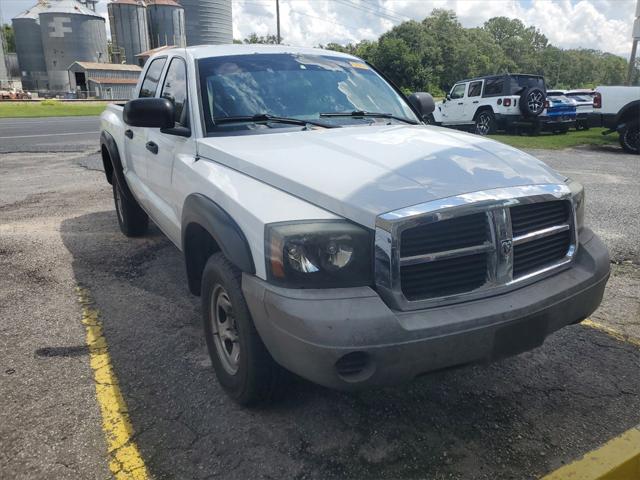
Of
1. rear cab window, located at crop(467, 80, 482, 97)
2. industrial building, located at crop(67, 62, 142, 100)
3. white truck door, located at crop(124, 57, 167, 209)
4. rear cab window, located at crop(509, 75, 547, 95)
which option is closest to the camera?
white truck door, located at crop(124, 57, 167, 209)

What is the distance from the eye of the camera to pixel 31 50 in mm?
72125

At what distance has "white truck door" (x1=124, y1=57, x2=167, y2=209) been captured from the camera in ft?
14.6

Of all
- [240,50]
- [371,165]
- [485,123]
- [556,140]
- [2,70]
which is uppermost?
[2,70]

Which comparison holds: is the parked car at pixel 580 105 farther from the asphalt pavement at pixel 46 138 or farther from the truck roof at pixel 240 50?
the truck roof at pixel 240 50

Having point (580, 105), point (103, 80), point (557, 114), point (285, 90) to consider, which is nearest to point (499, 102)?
point (557, 114)

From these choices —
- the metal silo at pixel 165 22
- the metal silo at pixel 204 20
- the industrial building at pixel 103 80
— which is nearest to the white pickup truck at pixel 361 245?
the industrial building at pixel 103 80

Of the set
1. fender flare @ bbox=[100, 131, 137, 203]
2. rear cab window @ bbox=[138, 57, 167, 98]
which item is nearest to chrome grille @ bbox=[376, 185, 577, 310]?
rear cab window @ bbox=[138, 57, 167, 98]

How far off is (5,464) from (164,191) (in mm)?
2009

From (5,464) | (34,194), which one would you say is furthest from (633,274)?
(34,194)

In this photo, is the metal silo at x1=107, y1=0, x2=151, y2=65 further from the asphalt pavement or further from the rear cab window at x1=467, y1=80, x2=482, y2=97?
the rear cab window at x1=467, y1=80, x2=482, y2=97

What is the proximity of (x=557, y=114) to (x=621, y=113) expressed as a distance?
181 inches

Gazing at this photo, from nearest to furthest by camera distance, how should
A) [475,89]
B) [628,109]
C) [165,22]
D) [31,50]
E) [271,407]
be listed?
[271,407], [628,109], [475,89], [165,22], [31,50]

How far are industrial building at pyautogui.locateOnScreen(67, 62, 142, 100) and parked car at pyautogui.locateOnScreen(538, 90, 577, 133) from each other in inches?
2016

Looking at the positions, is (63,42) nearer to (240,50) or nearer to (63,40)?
(63,40)
